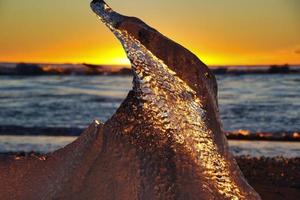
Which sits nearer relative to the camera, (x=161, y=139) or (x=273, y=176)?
(x=161, y=139)

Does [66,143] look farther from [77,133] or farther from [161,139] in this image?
[161,139]

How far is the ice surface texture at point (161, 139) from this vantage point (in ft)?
9.48

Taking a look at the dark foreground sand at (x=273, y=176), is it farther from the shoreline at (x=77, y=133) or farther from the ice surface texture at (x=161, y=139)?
the shoreline at (x=77, y=133)

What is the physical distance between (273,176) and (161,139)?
3435 millimetres

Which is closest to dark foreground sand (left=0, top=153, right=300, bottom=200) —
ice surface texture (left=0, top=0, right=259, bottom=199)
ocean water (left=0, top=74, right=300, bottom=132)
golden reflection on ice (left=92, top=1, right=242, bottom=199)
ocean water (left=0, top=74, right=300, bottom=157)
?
ice surface texture (left=0, top=0, right=259, bottom=199)

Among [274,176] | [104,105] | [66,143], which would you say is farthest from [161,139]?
[104,105]

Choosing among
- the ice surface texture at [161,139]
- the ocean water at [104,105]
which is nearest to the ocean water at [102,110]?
the ocean water at [104,105]

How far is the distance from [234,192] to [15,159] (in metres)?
1.70

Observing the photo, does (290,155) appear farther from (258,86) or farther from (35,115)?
(258,86)

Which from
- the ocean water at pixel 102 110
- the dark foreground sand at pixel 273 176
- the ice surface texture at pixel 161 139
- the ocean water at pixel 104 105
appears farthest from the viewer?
the ocean water at pixel 104 105

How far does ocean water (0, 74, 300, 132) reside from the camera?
44.0ft

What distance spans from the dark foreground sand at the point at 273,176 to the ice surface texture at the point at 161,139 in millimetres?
1084

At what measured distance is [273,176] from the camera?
20.0ft

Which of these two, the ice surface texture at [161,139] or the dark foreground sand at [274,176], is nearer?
the ice surface texture at [161,139]
